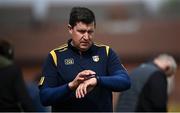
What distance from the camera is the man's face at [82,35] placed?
5.39m

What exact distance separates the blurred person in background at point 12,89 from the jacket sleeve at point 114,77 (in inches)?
76.6

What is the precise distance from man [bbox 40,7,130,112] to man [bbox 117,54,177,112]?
2.07 metres

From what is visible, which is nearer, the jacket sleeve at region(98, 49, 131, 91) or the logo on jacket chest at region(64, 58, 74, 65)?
the jacket sleeve at region(98, 49, 131, 91)

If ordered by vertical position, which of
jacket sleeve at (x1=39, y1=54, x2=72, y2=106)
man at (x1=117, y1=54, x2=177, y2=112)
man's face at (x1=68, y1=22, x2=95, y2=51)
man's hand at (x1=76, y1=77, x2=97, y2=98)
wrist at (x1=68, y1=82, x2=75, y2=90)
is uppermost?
man's face at (x1=68, y1=22, x2=95, y2=51)

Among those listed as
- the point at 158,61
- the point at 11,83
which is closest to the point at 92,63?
the point at 11,83

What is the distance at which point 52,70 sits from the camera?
218 inches

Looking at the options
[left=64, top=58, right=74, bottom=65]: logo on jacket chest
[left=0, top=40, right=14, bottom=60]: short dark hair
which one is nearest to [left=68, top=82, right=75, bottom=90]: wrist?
[left=64, top=58, right=74, bottom=65]: logo on jacket chest

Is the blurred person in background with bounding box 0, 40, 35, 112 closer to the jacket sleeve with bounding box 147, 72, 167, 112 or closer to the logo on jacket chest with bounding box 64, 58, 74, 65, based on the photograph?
the jacket sleeve with bounding box 147, 72, 167, 112

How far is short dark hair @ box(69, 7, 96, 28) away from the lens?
5.41 metres

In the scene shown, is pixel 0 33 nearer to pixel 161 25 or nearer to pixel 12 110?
pixel 161 25

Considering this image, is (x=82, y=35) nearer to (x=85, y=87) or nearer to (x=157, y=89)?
(x=85, y=87)

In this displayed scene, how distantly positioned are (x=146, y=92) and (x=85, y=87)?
2.67 m

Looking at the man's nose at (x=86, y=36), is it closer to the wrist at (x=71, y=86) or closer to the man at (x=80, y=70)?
the man at (x=80, y=70)

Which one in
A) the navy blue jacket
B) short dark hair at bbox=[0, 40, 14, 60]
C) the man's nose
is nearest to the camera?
the man's nose
